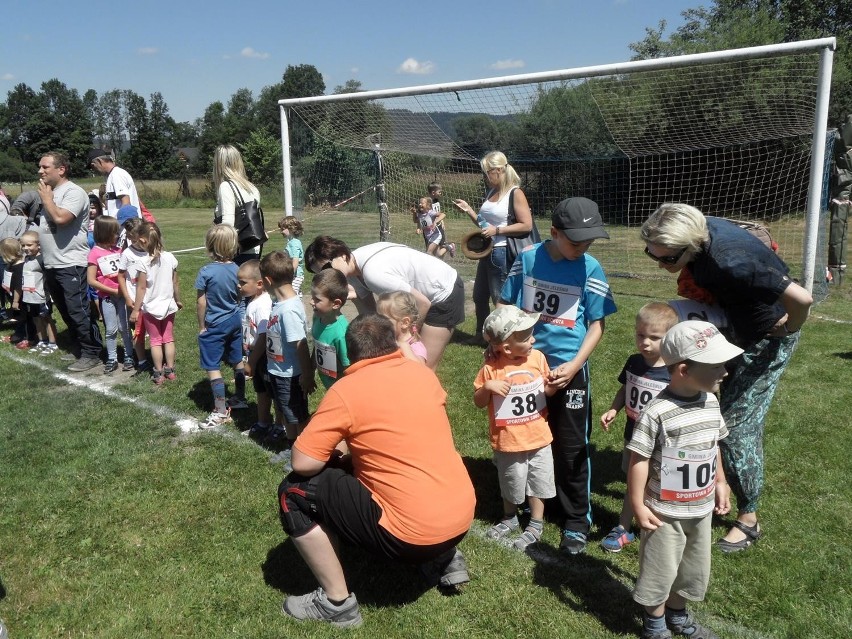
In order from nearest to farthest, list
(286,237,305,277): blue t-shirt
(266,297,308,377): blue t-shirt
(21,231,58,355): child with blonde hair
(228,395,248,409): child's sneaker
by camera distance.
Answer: (266,297,308,377): blue t-shirt, (228,395,248,409): child's sneaker, (21,231,58,355): child with blonde hair, (286,237,305,277): blue t-shirt

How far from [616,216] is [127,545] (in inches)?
462

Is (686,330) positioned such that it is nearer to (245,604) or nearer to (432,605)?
(432,605)

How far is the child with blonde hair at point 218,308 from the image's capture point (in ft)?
17.8

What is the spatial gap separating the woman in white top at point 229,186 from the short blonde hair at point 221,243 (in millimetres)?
954

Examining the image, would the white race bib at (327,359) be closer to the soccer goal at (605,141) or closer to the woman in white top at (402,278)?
the woman in white top at (402,278)

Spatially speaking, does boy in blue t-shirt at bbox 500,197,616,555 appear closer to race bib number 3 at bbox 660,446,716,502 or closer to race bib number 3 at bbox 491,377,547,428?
race bib number 3 at bbox 491,377,547,428

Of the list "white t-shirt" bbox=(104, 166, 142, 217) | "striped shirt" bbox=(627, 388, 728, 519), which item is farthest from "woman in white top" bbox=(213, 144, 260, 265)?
"striped shirt" bbox=(627, 388, 728, 519)

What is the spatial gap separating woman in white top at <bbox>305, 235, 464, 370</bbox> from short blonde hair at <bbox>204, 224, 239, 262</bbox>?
156 cm

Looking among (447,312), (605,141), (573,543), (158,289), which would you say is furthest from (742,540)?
(605,141)

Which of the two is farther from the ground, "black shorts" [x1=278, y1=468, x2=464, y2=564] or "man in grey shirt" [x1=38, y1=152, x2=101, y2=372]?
"man in grey shirt" [x1=38, y1=152, x2=101, y2=372]

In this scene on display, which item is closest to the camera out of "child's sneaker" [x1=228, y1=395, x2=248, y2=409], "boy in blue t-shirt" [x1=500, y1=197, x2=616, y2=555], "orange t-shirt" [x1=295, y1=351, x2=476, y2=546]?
"orange t-shirt" [x1=295, y1=351, x2=476, y2=546]

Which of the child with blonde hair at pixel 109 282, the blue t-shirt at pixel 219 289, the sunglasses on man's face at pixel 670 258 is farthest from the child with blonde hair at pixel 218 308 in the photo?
the sunglasses on man's face at pixel 670 258

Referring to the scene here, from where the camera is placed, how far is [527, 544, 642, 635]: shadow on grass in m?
3.07

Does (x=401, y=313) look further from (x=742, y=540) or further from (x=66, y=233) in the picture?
(x=66, y=233)
